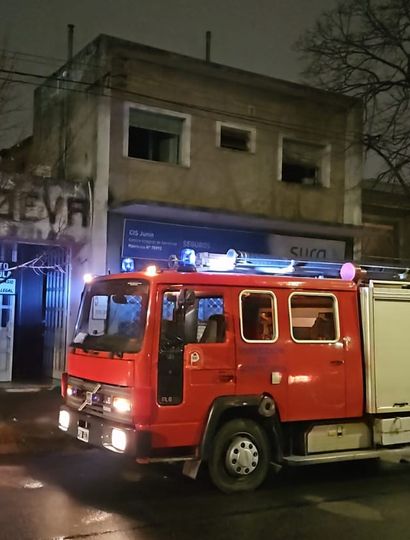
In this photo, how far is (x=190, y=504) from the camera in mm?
6531

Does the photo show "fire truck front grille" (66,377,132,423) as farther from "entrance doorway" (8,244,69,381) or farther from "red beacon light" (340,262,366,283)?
"entrance doorway" (8,244,69,381)

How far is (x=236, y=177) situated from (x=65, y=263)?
4.24 metres

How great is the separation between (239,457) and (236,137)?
31.3 feet

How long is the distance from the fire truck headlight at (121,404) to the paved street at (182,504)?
34.9 inches

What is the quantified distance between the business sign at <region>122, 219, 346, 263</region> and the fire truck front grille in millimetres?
6005

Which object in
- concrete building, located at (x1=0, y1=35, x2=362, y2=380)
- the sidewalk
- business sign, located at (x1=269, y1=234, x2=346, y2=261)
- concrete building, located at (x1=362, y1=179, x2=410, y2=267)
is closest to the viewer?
the sidewalk

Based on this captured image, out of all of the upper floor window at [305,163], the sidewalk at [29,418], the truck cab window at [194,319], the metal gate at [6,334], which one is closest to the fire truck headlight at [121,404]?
the truck cab window at [194,319]

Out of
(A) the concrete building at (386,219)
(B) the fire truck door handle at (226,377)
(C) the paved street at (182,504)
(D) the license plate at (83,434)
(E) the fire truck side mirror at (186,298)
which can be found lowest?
(C) the paved street at (182,504)

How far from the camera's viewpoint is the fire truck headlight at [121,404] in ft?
21.9

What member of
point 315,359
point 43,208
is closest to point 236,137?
point 43,208

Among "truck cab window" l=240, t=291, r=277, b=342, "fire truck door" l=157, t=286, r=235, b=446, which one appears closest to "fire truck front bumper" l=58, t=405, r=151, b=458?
"fire truck door" l=157, t=286, r=235, b=446

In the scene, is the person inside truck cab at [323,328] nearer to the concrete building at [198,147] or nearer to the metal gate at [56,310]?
the concrete building at [198,147]

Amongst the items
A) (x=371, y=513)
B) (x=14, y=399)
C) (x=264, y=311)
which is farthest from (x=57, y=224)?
(x=371, y=513)

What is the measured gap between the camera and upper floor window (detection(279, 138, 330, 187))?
52.4ft
